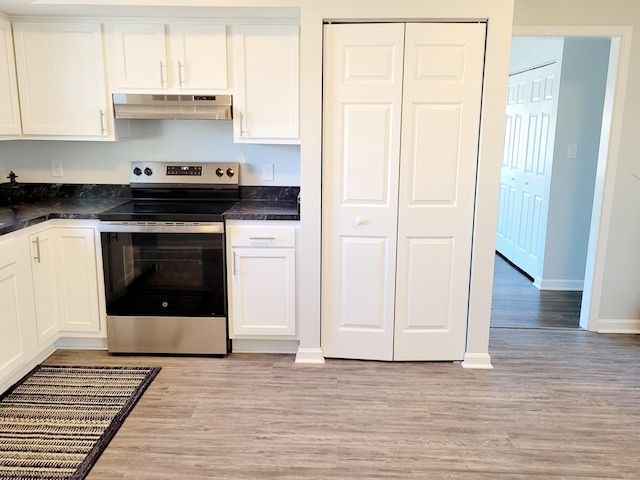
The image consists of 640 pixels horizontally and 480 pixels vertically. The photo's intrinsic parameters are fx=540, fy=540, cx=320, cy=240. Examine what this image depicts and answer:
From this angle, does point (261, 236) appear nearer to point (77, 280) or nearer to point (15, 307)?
point (77, 280)

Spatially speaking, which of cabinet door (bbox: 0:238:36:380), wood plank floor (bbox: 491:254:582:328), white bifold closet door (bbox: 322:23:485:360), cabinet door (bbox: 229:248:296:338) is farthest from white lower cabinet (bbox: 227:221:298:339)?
wood plank floor (bbox: 491:254:582:328)

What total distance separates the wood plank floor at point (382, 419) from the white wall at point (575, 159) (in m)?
1.42

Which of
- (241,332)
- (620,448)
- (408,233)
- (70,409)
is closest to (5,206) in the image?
(70,409)

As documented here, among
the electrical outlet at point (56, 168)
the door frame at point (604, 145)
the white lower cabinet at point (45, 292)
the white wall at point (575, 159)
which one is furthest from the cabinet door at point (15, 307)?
the white wall at point (575, 159)

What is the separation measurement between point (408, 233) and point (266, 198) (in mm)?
1089

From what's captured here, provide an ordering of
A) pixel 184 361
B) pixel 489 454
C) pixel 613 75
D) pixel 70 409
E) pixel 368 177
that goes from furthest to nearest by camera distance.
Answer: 1. pixel 613 75
2. pixel 184 361
3. pixel 368 177
4. pixel 70 409
5. pixel 489 454

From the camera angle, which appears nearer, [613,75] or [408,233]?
[408,233]

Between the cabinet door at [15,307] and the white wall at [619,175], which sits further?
the white wall at [619,175]

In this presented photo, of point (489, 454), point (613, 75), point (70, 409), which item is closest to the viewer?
point (489, 454)

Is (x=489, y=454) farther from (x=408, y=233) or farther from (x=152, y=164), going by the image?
(x=152, y=164)

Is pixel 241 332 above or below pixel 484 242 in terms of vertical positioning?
below

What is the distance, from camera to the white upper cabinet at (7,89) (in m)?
3.15

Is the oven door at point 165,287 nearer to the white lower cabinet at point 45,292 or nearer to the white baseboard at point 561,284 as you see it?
the white lower cabinet at point 45,292

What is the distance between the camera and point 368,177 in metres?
3.06
